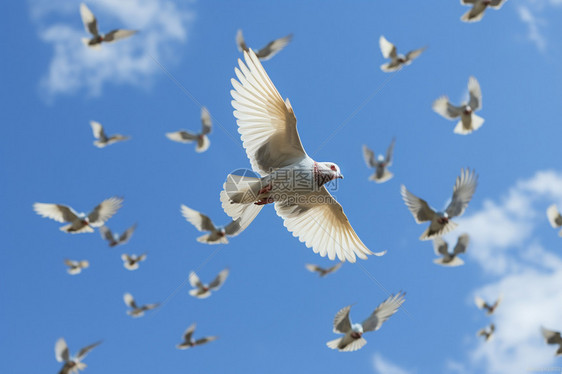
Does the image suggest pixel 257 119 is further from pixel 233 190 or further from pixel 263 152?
pixel 233 190

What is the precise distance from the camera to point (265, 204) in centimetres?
977

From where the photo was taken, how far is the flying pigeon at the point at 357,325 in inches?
412

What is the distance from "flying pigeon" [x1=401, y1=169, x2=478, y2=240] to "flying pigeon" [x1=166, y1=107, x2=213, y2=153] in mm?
8308

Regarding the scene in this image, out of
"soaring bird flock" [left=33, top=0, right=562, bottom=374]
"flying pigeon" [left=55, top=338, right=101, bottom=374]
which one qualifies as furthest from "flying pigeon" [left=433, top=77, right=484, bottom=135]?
"flying pigeon" [left=55, top=338, right=101, bottom=374]

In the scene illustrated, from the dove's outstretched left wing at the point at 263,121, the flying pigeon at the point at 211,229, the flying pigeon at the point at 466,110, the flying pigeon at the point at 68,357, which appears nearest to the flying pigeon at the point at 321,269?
the flying pigeon at the point at 211,229

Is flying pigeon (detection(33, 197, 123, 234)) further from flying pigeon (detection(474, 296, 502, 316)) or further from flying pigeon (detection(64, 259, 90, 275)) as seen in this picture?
flying pigeon (detection(474, 296, 502, 316))

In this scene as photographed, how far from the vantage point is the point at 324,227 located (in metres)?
10.9

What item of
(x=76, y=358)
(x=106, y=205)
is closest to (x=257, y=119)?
(x=106, y=205)

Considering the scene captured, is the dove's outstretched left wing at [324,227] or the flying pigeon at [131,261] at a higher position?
the flying pigeon at [131,261]

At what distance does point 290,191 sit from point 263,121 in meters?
1.45

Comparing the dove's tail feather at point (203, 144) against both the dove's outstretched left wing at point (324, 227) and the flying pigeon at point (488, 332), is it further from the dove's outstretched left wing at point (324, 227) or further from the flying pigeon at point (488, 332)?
the flying pigeon at point (488, 332)

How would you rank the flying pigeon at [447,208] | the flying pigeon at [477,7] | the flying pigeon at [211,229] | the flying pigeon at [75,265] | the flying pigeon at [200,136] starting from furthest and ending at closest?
the flying pigeon at [75,265]
the flying pigeon at [200,136]
the flying pigeon at [477,7]
the flying pigeon at [211,229]
the flying pigeon at [447,208]

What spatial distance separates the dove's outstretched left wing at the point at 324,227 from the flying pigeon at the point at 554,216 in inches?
332

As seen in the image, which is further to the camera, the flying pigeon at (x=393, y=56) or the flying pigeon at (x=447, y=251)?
the flying pigeon at (x=393, y=56)
